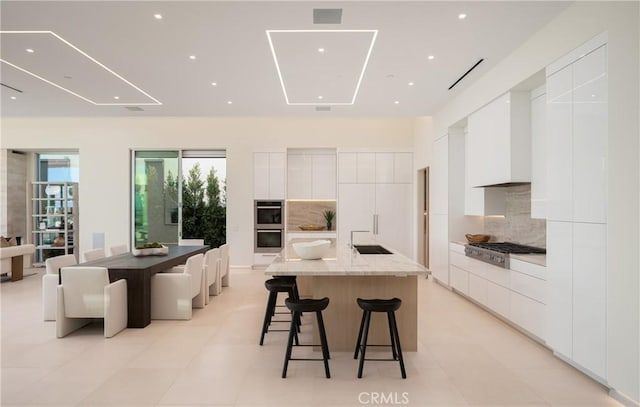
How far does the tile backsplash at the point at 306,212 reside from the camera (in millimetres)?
8750

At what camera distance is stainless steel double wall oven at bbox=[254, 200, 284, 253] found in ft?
Answer: 27.9

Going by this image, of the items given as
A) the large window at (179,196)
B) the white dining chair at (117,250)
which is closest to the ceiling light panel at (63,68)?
the white dining chair at (117,250)

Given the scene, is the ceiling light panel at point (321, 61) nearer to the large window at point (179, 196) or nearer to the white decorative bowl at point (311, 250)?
the white decorative bowl at point (311, 250)

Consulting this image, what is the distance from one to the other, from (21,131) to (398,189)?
8.95m

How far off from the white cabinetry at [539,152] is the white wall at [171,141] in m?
4.42

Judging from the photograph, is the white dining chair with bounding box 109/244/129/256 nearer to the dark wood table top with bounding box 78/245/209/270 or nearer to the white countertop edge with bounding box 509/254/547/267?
the dark wood table top with bounding box 78/245/209/270

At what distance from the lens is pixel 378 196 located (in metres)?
8.48

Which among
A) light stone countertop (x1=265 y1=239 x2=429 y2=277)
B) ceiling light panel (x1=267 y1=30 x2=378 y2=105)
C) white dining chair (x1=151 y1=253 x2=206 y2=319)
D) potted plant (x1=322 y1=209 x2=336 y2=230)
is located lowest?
white dining chair (x1=151 y1=253 x2=206 y2=319)

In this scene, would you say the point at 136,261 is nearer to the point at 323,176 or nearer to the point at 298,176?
the point at 298,176

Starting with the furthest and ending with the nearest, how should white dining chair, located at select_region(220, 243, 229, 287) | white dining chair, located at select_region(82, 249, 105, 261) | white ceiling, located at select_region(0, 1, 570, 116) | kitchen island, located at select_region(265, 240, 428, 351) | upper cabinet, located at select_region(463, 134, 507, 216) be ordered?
white dining chair, located at select_region(220, 243, 229, 287)
white dining chair, located at select_region(82, 249, 105, 261)
upper cabinet, located at select_region(463, 134, 507, 216)
kitchen island, located at select_region(265, 240, 428, 351)
white ceiling, located at select_region(0, 1, 570, 116)

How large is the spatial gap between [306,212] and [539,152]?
5457mm

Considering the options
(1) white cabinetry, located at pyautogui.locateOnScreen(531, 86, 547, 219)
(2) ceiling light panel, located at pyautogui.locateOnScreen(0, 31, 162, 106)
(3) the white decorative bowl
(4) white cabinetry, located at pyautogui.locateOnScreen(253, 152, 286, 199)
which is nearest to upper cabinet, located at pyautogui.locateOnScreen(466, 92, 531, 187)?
(1) white cabinetry, located at pyautogui.locateOnScreen(531, 86, 547, 219)

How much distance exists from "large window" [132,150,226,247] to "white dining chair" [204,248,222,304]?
114 inches

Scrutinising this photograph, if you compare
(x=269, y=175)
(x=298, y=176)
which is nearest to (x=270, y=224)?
(x=269, y=175)
